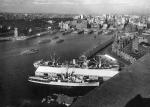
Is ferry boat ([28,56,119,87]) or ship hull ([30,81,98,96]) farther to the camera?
ferry boat ([28,56,119,87])

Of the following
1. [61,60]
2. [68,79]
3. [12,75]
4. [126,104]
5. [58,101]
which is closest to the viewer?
[126,104]

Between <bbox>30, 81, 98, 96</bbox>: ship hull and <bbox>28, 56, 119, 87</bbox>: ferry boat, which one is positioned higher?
<bbox>28, 56, 119, 87</bbox>: ferry boat

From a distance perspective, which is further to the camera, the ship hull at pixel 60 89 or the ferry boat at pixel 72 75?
the ferry boat at pixel 72 75

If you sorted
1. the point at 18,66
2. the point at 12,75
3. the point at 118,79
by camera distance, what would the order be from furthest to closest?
the point at 18,66 → the point at 12,75 → the point at 118,79

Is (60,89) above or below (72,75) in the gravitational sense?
below

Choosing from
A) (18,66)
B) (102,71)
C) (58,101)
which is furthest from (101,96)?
(18,66)

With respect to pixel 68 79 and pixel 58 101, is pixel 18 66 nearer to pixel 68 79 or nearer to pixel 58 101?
pixel 68 79

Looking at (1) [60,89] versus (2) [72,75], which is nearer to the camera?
(1) [60,89]

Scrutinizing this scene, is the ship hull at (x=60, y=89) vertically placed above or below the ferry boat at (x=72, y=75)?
below
